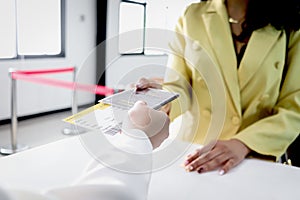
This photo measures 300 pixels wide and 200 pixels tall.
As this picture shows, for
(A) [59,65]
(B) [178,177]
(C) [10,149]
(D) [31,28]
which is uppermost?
(D) [31,28]

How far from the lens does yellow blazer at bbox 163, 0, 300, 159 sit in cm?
72

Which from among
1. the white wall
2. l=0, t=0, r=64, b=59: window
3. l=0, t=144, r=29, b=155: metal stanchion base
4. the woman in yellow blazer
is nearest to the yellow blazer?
the woman in yellow blazer

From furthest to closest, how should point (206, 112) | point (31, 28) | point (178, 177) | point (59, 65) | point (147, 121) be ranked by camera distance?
point (59, 65) < point (31, 28) < point (206, 112) < point (178, 177) < point (147, 121)

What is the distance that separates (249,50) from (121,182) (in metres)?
0.52

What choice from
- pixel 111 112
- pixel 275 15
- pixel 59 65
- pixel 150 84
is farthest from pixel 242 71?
pixel 59 65

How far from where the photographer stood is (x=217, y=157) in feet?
2.02

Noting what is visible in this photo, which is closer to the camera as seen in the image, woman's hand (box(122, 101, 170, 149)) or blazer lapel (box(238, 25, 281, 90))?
woman's hand (box(122, 101, 170, 149))

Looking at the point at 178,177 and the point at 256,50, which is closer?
the point at 178,177

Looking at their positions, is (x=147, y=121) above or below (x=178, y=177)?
above

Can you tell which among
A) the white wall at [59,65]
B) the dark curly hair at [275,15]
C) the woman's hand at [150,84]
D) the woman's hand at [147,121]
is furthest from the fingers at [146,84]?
the white wall at [59,65]

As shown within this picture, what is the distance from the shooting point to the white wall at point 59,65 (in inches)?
129

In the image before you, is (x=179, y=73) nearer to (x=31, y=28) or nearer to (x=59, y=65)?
(x=31, y=28)

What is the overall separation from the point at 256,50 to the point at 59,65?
3372mm

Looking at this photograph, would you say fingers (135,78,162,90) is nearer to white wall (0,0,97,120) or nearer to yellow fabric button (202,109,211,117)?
yellow fabric button (202,109,211,117)
